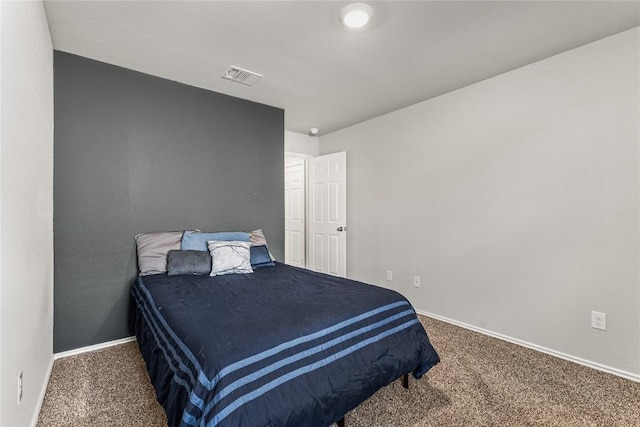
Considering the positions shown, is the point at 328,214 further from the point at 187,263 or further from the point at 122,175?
the point at 122,175

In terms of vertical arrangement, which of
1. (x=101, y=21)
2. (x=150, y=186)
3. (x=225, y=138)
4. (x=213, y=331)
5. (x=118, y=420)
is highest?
(x=101, y=21)

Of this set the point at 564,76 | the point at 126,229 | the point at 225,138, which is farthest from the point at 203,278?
the point at 564,76

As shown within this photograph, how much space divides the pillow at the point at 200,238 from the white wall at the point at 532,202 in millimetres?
1910

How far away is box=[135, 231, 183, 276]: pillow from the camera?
2.63 metres

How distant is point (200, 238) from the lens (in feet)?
9.43

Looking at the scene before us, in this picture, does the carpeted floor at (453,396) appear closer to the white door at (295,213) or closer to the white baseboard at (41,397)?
the white baseboard at (41,397)

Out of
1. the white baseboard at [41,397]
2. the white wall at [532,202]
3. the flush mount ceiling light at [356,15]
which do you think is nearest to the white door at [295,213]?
the white wall at [532,202]

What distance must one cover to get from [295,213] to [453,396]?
3.95 m

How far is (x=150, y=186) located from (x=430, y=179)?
286cm

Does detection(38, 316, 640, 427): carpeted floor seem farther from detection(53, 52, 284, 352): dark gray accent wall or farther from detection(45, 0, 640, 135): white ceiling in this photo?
detection(45, 0, 640, 135): white ceiling

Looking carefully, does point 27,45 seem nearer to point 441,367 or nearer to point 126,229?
point 126,229

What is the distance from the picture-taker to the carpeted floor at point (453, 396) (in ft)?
5.62

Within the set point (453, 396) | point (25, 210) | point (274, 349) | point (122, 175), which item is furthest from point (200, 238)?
point (453, 396)

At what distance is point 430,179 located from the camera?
3.44m
